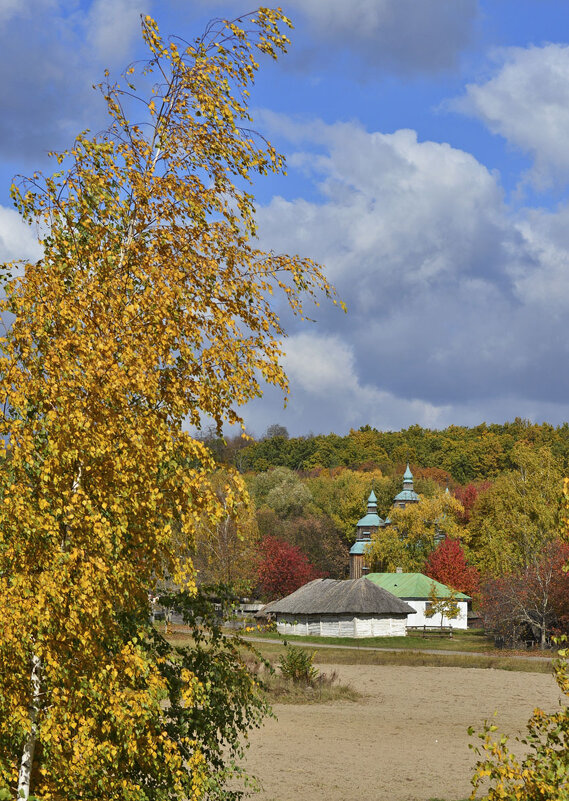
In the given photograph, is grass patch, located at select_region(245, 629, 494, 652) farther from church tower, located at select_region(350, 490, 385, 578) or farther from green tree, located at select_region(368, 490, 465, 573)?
church tower, located at select_region(350, 490, 385, 578)

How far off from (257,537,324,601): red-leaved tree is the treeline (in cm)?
4606

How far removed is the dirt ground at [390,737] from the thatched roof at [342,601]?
20.5m

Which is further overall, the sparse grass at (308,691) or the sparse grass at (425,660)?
the sparse grass at (425,660)

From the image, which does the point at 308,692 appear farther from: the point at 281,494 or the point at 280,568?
the point at 281,494

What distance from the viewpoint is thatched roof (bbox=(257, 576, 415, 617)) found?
57.3 m

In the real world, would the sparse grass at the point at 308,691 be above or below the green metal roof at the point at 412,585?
below

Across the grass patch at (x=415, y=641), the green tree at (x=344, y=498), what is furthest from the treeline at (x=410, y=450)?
the grass patch at (x=415, y=641)

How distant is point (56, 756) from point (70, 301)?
3.38 metres

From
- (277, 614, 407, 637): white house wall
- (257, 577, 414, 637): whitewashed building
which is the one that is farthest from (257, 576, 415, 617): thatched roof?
(277, 614, 407, 637): white house wall

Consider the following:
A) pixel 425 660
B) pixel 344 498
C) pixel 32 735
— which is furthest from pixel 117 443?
pixel 344 498

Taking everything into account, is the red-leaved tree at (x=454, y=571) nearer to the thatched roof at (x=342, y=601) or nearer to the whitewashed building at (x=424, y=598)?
the whitewashed building at (x=424, y=598)

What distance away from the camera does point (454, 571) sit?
220 feet

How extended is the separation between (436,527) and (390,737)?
2101 inches

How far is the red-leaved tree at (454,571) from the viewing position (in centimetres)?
6700
